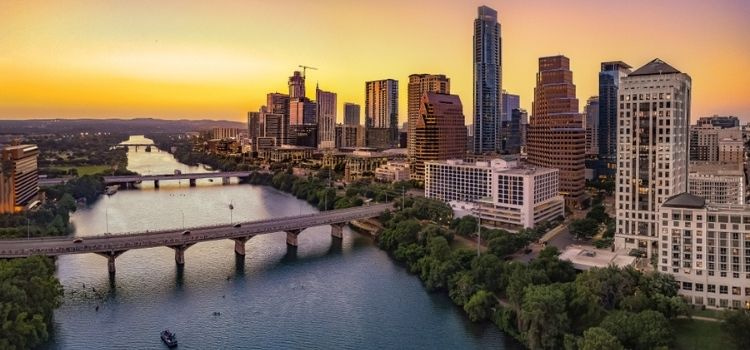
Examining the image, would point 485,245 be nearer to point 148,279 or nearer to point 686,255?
point 686,255

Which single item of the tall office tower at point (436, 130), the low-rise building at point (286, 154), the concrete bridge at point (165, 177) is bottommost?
the concrete bridge at point (165, 177)

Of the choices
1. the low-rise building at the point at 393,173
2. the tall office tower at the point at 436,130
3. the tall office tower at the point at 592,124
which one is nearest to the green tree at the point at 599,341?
the tall office tower at the point at 436,130

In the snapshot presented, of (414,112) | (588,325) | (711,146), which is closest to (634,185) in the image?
(588,325)

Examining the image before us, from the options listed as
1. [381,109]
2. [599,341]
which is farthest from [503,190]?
[381,109]

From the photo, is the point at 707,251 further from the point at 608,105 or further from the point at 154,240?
the point at 608,105

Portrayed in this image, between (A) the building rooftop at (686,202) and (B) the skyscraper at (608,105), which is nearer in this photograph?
(A) the building rooftop at (686,202)

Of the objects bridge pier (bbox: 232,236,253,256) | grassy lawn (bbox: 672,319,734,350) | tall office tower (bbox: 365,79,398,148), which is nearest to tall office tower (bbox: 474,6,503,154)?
tall office tower (bbox: 365,79,398,148)

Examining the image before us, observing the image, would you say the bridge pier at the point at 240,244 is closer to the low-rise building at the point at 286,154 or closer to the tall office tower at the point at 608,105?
the tall office tower at the point at 608,105
